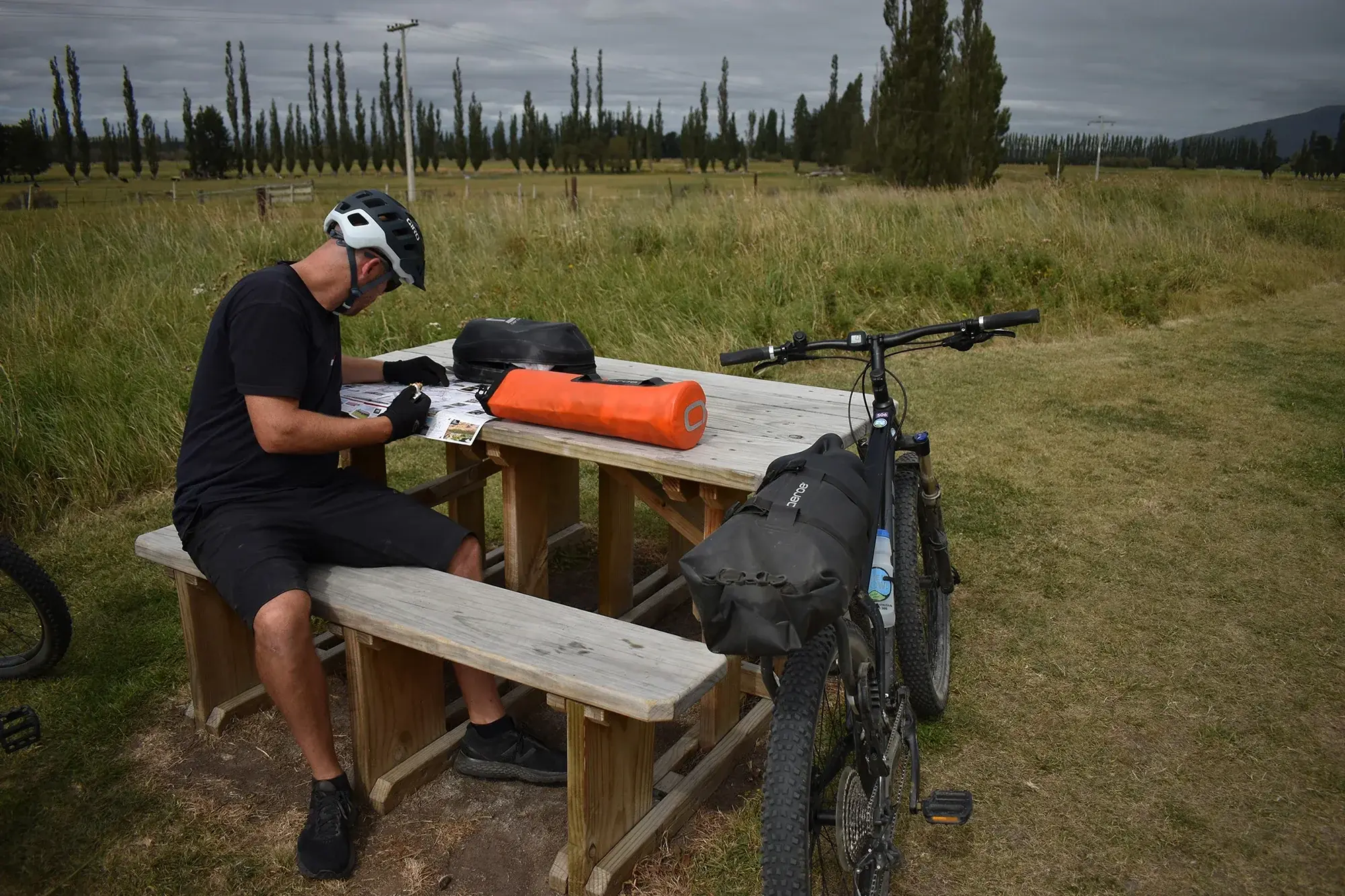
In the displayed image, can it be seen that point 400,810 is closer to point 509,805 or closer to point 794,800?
point 509,805

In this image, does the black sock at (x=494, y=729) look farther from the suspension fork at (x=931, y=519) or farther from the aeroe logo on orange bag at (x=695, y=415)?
the suspension fork at (x=931, y=519)

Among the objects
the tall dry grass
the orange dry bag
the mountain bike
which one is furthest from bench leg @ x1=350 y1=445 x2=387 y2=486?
the tall dry grass

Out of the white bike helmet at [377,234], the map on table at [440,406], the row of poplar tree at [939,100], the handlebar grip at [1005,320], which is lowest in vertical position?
the map on table at [440,406]

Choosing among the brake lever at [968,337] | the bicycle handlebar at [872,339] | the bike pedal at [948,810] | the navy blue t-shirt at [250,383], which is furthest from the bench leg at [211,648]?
the brake lever at [968,337]

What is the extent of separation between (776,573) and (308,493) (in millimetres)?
1705

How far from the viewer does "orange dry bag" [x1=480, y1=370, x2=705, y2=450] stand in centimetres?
284

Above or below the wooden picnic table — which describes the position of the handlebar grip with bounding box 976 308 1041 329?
above

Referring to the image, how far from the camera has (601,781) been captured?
7.83 ft

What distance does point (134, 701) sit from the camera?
3.30 meters

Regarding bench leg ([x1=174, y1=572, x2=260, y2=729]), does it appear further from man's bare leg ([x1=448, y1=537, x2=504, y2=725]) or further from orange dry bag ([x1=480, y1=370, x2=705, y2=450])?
orange dry bag ([x1=480, y1=370, x2=705, y2=450])

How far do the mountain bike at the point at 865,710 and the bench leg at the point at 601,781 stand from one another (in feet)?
1.46

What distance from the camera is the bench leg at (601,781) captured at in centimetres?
231

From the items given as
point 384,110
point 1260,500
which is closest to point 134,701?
point 1260,500

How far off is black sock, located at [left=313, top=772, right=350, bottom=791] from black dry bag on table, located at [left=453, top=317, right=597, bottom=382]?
142 cm
